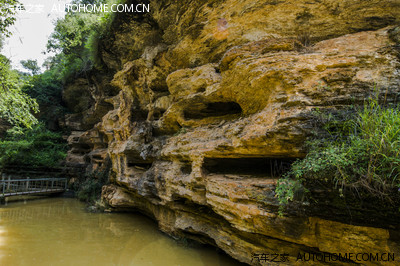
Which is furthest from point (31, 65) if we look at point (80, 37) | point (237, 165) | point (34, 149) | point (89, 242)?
point (237, 165)

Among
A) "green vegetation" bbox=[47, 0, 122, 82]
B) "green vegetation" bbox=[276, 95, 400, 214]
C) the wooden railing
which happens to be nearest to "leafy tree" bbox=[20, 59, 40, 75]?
"green vegetation" bbox=[47, 0, 122, 82]

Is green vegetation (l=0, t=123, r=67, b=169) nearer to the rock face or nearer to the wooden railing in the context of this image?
the wooden railing

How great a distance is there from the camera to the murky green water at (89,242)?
4.81 meters

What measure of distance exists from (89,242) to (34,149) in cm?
1354

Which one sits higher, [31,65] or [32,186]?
[31,65]

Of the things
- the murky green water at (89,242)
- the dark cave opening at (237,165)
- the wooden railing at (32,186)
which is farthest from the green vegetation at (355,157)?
the wooden railing at (32,186)

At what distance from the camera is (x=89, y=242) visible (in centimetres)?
591

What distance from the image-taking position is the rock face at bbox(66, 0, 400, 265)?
133 inches

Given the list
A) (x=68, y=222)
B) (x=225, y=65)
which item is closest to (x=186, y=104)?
(x=225, y=65)

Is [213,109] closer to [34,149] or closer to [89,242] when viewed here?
[89,242]

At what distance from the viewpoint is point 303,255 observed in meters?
3.42

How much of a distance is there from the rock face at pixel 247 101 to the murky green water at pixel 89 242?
2.04 feet

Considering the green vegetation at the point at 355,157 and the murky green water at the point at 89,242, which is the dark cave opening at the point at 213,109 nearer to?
the green vegetation at the point at 355,157

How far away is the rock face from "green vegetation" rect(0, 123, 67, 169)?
10368mm
